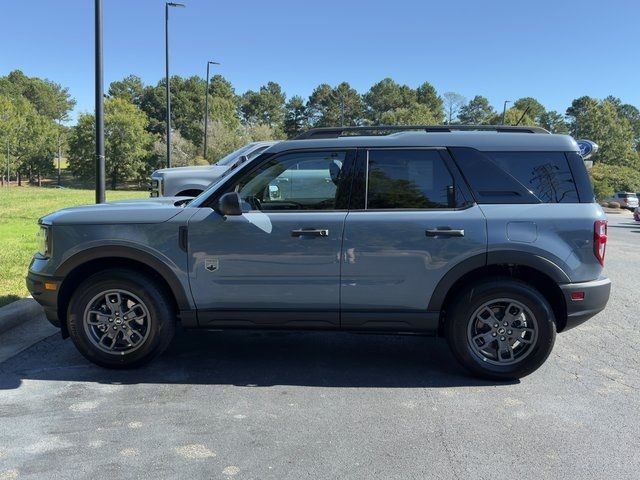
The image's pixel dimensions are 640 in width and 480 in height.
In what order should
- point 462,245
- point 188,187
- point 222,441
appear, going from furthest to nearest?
point 188,187 → point 462,245 → point 222,441

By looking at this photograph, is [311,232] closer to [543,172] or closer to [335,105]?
[543,172]

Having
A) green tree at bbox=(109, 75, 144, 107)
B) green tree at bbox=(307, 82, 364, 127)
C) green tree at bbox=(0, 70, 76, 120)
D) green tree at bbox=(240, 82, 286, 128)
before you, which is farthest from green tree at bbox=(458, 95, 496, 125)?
green tree at bbox=(0, 70, 76, 120)

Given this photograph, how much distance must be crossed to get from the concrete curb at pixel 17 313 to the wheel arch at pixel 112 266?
4.08 feet

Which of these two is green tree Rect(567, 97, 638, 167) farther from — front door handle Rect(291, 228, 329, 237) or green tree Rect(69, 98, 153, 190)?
front door handle Rect(291, 228, 329, 237)

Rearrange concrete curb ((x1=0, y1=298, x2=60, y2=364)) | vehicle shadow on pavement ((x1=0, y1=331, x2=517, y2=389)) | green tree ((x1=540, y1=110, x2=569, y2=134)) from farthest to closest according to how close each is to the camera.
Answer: green tree ((x1=540, y1=110, x2=569, y2=134))
concrete curb ((x1=0, y1=298, x2=60, y2=364))
vehicle shadow on pavement ((x1=0, y1=331, x2=517, y2=389))

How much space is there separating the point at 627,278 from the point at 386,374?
612 centimetres

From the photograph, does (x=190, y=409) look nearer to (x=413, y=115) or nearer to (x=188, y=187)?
(x=188, y=187)

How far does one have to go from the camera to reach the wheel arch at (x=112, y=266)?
14.3 ft

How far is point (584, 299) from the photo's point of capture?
4254mm

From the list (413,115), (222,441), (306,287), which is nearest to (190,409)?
(222,441)

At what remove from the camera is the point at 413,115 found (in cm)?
6888

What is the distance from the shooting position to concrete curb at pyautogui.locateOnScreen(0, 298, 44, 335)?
17.7ft

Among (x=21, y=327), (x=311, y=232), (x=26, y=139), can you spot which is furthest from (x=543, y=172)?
(x=26, y=139)

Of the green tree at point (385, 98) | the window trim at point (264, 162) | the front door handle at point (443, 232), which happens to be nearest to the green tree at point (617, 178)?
the green tree at point (385, 98)
